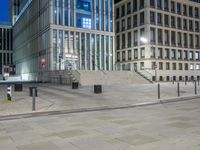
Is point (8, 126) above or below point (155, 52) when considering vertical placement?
below

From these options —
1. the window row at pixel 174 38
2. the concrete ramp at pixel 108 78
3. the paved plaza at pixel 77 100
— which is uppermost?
the window row at pixel 174 38

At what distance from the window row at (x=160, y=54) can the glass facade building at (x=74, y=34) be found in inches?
272

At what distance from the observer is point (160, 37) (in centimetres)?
5284

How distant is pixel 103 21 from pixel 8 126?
44080mm

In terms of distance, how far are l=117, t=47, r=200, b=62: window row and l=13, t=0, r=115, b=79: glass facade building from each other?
6915mm

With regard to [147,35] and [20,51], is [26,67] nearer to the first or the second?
[20,51]

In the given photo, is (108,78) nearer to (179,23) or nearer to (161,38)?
(161,38)

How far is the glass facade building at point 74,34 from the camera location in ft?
146

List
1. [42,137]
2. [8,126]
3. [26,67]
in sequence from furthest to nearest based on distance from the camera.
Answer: [26,67] → [8,126] → [42,137]

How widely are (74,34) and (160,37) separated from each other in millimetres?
20637

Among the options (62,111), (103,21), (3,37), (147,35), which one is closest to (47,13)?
(103,21)

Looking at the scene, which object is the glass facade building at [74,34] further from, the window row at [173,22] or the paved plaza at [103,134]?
Result: the paved plaza at [103,134]

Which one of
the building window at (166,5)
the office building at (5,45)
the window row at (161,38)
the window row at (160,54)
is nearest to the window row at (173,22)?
the window row at (161,38)

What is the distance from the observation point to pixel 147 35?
5038 centimetres
